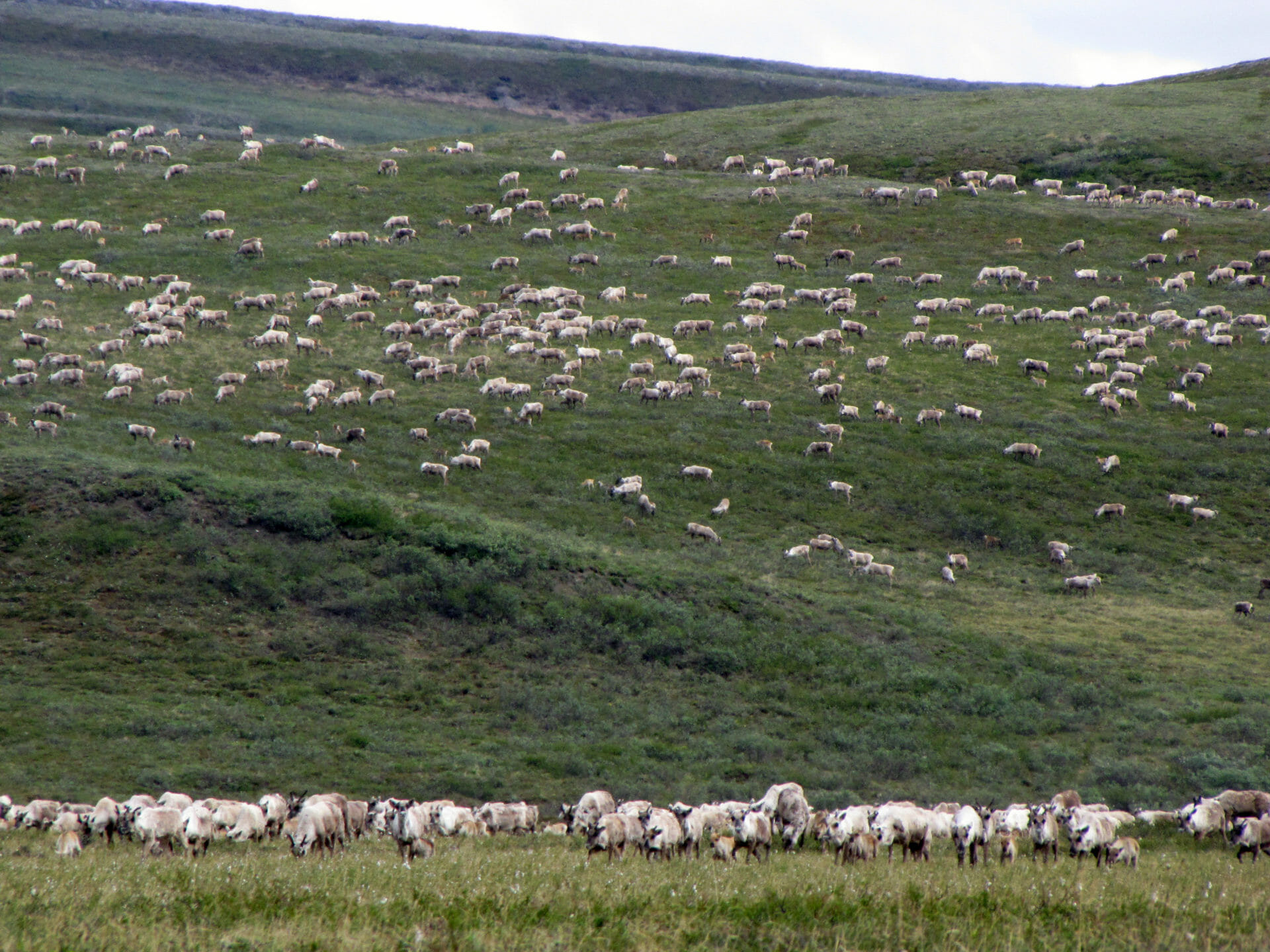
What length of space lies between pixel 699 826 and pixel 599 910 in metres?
5.88

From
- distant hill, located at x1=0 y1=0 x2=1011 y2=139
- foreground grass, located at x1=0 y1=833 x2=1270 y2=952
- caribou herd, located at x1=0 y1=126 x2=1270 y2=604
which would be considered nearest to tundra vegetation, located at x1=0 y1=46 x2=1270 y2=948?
foreground grass, located at x1=0 y1=833 x2=1270 y2=952

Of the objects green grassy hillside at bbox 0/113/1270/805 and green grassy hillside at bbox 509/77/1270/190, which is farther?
green grassy hillside at bbox 509/77/1270/190

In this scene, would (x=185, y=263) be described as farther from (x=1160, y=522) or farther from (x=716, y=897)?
(x=716, y=897)

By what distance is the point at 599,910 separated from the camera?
987 centimetres

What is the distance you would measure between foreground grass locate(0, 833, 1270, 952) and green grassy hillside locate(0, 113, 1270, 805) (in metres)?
9.91

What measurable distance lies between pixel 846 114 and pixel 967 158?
1644 cm

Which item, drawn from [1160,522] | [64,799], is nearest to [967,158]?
[1160,522]

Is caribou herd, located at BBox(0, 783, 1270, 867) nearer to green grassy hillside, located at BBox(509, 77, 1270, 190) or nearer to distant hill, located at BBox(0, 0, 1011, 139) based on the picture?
green grassy hillside, located at BBox(509, 77, 1270, 190)

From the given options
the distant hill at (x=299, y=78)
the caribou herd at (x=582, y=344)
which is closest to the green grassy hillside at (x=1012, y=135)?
the caribou herd at (x=582, y=344)

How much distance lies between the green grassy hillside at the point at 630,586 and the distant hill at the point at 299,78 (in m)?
96.3

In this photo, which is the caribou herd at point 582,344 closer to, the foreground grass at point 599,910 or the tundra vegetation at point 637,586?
the tundra vegetation at point 637,586

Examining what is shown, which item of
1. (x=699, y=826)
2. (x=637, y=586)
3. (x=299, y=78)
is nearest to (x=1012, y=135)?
(x=637, y=586)

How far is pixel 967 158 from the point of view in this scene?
258 ft

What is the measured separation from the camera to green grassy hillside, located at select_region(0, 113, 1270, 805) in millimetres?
22828
